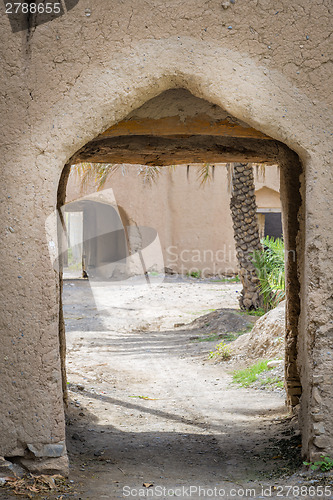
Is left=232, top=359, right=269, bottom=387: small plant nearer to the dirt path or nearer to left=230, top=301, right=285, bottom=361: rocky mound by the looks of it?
the dirt path

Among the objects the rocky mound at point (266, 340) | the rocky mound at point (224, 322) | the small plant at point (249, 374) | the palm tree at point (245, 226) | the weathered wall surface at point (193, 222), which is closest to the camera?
the small plant at point (249, 374)

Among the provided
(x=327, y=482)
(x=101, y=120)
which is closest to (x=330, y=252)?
(x=327, y=482)

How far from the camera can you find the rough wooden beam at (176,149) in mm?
4590

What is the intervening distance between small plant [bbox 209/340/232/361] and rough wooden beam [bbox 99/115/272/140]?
4.09 metres

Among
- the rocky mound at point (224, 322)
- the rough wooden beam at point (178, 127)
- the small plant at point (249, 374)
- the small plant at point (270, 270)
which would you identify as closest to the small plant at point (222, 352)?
the small plant at point (249, 374)

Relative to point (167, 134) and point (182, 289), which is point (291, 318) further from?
point (182, 289)

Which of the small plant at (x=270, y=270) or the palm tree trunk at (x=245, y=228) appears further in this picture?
the palm tree trunk at (x=245, y=228)

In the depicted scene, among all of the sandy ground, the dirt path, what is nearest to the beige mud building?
the sandy ground

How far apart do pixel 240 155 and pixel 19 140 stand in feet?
7.28

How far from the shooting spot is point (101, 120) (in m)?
3.34

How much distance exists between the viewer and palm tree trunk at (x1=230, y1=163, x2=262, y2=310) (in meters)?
10.4

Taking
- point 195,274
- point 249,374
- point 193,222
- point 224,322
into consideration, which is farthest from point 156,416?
point 193,222

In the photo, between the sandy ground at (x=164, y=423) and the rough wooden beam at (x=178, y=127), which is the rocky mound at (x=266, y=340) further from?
the rough wooden beam at (x=178, y=127)

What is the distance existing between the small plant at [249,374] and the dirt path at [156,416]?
5.7 inches
